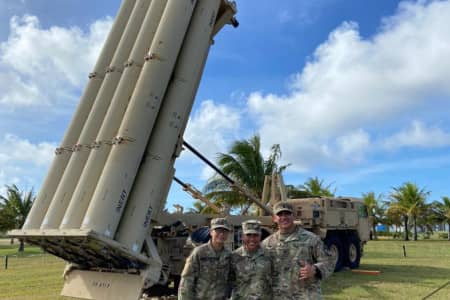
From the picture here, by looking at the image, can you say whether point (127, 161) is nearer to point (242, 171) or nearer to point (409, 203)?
point (242, 171)

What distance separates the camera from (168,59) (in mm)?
5750

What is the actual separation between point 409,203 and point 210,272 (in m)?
36.6

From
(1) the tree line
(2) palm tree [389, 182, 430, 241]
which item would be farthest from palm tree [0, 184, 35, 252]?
(2) palm tree [389, 182, 430, 241]

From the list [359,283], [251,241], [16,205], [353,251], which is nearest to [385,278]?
[359,283]

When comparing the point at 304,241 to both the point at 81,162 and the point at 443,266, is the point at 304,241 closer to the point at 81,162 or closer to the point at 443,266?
the point at 81,162

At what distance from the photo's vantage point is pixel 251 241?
11.6 ft

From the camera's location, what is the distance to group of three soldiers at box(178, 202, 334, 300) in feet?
11.4

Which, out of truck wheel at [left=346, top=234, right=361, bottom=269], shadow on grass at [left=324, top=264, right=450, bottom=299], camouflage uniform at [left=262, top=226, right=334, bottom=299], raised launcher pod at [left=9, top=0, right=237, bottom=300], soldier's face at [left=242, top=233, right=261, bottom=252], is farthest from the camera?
truck wheel at [left=346, top=234, right=361, bottom=269]

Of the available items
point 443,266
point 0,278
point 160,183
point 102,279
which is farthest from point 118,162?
point 443,266

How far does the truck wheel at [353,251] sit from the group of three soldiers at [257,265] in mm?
8621

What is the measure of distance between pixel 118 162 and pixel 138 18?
2.68 m

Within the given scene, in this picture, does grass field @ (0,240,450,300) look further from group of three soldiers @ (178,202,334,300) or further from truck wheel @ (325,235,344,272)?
group of three soldiers @ (178,202,334,300)

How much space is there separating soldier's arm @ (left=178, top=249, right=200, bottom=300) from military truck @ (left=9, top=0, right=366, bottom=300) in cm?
134

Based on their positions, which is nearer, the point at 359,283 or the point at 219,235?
the point at 219,235
